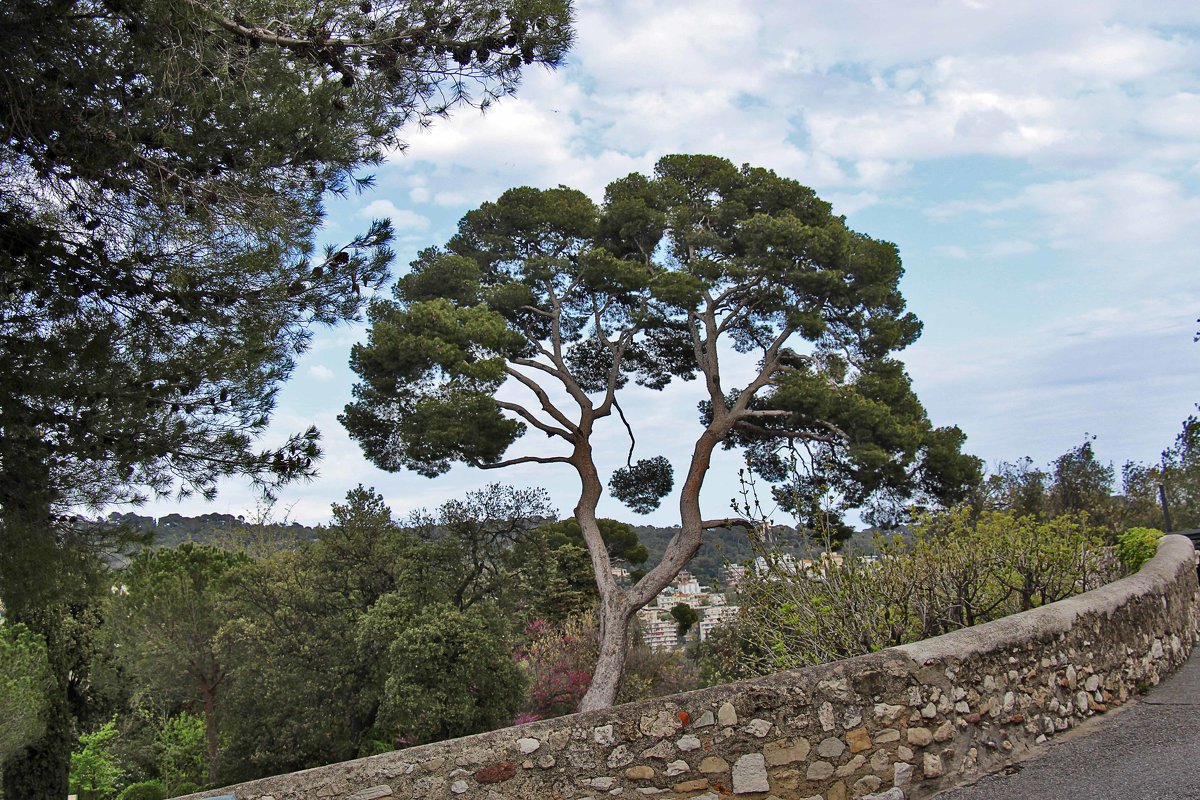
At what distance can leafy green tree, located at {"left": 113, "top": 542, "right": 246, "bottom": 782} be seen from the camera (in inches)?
707

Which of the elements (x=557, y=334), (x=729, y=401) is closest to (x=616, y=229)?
(x=557, y=334)

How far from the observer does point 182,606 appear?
18.4 m

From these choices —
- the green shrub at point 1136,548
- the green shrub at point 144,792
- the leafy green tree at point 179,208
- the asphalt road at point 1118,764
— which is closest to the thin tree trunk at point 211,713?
the green shrub at point 144,792

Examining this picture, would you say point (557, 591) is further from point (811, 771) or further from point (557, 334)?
point (811, 771)

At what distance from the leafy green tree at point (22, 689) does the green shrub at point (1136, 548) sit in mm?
15384

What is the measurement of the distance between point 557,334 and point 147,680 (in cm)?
1235

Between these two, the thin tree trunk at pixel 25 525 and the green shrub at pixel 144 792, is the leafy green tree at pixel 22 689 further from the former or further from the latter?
the thin tree trunk at pixel 25 525

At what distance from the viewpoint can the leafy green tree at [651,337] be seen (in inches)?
669

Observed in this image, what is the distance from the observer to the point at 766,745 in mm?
4148

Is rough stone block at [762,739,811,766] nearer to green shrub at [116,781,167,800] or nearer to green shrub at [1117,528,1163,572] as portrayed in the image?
green shrub at [1117,528,1163,572]

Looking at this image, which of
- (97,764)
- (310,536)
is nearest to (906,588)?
(310,536)

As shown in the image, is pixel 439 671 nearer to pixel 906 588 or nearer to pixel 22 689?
pixel 22 689

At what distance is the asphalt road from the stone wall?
0.59 ft

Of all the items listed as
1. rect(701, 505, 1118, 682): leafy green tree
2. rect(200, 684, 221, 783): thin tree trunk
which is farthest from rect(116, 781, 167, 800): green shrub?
rect(701, 505, 1118, 682): leafy green tree
